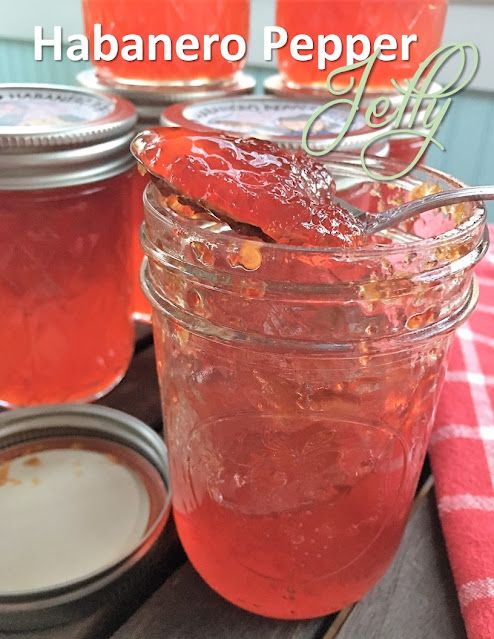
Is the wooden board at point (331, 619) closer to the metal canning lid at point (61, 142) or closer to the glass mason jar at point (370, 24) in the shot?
the metal canning lid at point (61, 142)

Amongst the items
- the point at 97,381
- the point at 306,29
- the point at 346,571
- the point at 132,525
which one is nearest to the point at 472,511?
the point at 346,571

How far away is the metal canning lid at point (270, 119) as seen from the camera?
0.59 metres

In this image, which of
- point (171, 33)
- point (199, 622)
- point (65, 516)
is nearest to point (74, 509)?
point (65, 516)

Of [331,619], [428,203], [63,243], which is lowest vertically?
[331,619]

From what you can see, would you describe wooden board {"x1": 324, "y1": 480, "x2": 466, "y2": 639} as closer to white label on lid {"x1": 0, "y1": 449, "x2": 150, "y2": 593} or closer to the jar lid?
white label on lid {"x1": 0, "y1": 449, "x2": 150, "y2": 593}

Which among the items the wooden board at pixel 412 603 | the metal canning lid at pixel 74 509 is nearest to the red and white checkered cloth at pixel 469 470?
the wooden board at pixel 412 603

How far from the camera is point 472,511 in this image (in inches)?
18.9

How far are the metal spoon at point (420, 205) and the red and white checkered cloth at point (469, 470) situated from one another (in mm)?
212

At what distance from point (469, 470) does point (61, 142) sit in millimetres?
396

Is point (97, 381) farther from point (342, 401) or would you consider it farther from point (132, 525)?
point (342, 401)

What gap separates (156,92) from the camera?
692 millimetres

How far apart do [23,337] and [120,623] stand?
10.6 inches

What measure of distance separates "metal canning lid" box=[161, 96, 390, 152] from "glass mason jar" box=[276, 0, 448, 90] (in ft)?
0.22

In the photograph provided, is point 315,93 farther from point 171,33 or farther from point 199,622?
point 199,622
